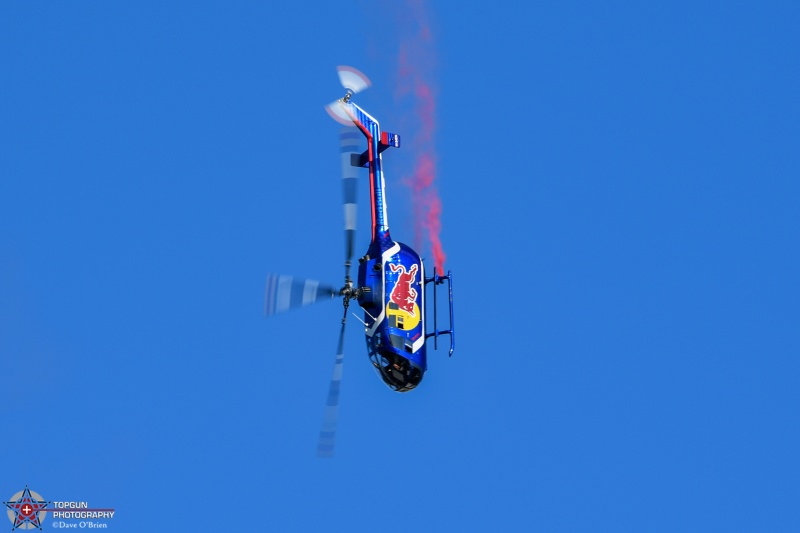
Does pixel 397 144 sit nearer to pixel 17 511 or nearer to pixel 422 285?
pixel 422 285

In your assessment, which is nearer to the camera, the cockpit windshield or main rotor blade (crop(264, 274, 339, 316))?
main rotor blade (crop(264, 274, 339, 316))

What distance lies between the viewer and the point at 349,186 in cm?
3903

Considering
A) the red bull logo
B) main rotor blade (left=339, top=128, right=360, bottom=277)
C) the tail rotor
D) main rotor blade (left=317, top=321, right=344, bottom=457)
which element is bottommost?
main rotor blade (left=317, top=321, right=344, bottom=457)

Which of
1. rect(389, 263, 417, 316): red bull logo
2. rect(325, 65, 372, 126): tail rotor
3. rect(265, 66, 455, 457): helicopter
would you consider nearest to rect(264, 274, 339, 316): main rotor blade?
rect(265, 66, 455, 457): helicopter

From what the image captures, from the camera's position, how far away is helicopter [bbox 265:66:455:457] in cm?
3828

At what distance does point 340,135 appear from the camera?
1596 inches

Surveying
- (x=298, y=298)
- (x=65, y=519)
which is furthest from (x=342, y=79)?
(x=65, y=519)

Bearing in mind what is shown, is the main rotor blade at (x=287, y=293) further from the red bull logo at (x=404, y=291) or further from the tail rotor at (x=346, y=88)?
the tail rotor at (x=346, y=88)

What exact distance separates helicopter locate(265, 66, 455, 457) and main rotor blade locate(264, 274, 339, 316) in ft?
0.10

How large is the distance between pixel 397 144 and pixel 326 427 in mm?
9978

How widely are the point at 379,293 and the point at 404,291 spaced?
0.98 meters

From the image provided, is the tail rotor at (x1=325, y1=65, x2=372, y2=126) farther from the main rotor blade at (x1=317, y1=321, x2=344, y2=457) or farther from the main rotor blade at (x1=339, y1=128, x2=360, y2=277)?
the main rotor blade at (x1=317, y1=321, x2=344, y2=457)

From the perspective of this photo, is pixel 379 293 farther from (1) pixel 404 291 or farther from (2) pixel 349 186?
(2) pixel 349 186

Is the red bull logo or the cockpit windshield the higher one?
the red bull logo
